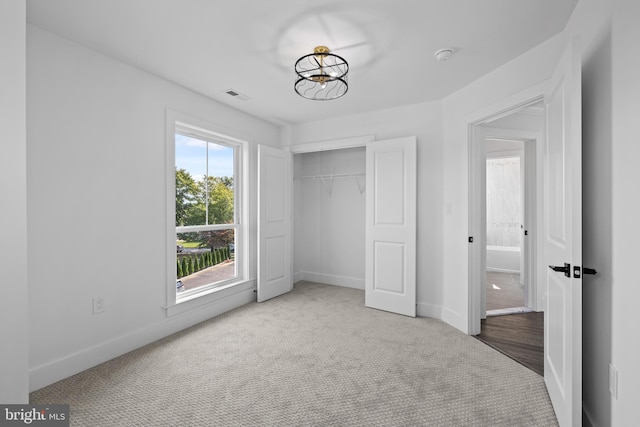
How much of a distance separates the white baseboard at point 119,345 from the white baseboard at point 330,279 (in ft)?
5.57

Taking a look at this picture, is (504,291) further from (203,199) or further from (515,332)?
(203,199)

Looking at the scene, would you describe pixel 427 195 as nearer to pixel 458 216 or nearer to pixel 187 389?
pixel 458 216

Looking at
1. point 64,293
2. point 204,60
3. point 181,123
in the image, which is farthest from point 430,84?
point 64,293

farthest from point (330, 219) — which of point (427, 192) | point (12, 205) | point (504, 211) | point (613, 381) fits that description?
point (12, 205)

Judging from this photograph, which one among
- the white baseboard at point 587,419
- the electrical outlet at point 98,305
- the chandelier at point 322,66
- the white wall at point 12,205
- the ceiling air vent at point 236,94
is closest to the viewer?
the white wall at point 12,205

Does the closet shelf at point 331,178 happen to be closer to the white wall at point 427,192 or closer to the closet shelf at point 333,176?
the closet shelf at point 333,176

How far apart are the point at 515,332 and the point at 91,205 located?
405 centimetres

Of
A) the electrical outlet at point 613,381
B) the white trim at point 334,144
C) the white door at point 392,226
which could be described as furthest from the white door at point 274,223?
the electrical outlet at point 613,381

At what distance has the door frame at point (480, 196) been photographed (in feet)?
8.43

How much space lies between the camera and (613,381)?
1452 mm

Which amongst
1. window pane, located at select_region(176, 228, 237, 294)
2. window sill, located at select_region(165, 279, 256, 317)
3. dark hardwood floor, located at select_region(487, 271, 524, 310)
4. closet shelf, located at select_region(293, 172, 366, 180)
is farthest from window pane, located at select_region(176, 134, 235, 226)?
dark hardwood floor, located at select_region(487, 271, 524, 310)

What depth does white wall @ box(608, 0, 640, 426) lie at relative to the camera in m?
1.29

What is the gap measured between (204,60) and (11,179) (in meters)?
1.76

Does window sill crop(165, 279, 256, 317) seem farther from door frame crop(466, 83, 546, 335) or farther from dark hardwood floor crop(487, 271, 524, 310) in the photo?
dark hardwood floor crop(487, 271, 524, 310)
